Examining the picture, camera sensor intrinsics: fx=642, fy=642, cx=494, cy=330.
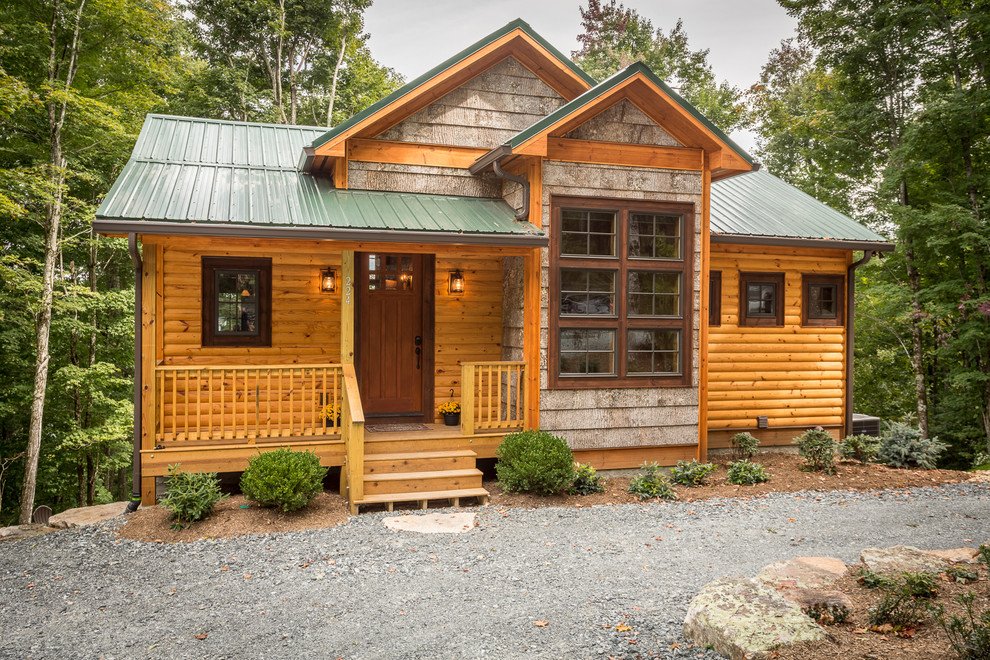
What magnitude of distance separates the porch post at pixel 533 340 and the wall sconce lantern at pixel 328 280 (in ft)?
8.51

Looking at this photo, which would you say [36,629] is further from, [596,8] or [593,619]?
[596,8]

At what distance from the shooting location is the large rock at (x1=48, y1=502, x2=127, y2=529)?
21.5 feet

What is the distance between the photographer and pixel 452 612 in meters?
4.29

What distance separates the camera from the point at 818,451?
861 cm

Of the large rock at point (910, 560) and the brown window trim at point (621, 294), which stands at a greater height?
the brown window trim at point (621, 294)

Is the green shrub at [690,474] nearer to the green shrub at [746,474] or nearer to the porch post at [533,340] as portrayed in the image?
the green shrub at [746,474]

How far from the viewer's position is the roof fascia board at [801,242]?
9.16 m

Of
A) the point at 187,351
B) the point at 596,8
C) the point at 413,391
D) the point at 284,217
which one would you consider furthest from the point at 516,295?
the point at 596,8

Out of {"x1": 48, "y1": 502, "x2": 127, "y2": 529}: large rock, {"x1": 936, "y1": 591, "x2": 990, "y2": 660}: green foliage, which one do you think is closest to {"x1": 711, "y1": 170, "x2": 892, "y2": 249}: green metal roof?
{"x1": 936, "y1": 591, "x2": 990, "y2": 660}: green foliage

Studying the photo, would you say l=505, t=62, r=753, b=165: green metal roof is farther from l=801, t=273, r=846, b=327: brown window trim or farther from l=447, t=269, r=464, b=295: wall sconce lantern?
Result: l=801, t=273, r=846, b=327: brown window trim

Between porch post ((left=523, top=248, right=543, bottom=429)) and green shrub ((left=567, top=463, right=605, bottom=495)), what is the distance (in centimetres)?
79

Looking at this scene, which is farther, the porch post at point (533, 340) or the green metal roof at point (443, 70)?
the green metal roof at point (443, 70)

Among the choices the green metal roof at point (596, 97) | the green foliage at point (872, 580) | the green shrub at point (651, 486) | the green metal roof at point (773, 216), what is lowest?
the green shrub at point (651, 486)

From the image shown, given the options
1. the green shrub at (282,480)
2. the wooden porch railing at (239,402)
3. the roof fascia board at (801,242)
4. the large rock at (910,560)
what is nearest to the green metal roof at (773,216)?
the roof fascia board at (801,242)
